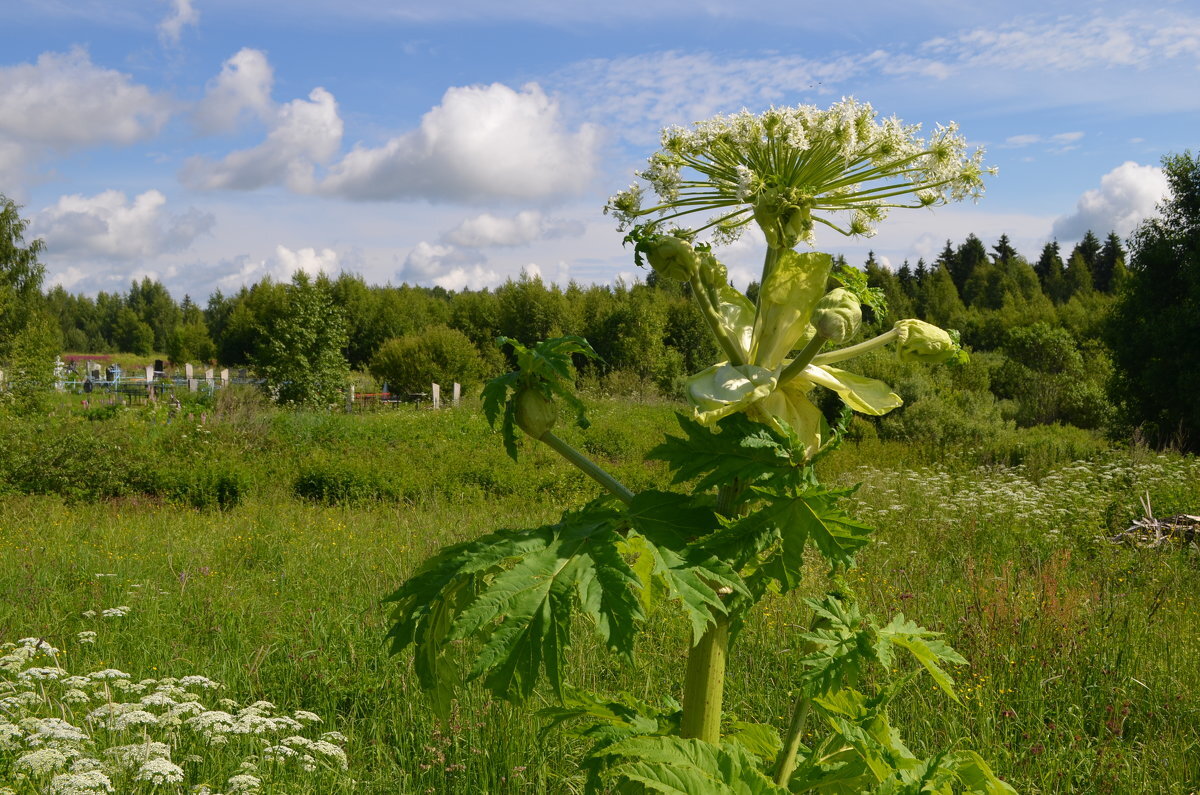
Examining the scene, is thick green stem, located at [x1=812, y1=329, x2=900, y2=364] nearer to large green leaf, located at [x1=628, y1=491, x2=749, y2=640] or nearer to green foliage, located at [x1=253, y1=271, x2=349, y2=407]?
large green leaf, located at [x1=628, y1=491, x2=749, y2=640]

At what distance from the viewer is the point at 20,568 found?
612 cm

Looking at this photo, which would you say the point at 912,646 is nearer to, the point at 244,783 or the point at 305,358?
the point at 244,783

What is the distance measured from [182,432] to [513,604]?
526 inches

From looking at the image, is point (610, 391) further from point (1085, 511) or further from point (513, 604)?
point (513, 604)

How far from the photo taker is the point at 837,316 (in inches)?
49.4

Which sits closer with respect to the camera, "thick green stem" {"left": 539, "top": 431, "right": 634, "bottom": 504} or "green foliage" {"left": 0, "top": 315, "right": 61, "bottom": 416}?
"thick green stem" {"left": 539, "top": 431, "right": 634, "bottom": 504}

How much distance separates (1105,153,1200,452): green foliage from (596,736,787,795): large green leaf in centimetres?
1577

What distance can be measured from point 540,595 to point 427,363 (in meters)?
24.6

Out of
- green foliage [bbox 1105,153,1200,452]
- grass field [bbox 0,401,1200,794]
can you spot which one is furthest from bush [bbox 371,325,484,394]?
green foliage [bbox 1105,153,1200,452]

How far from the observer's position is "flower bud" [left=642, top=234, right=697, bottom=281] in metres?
1.36

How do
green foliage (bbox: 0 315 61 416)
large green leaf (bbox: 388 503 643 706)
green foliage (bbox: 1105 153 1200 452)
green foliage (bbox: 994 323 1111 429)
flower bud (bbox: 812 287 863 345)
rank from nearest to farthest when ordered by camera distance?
1. large green leaf (bbox: 388 503 643 706)
2. flower bud (bbox: 812 287 863 345)
3. green foliage (bbox: 1105 153 1200 452)
4. green foliage (bbox: 0 315 61 416)
5. green foliage (bbox: 994 323 1111 429)

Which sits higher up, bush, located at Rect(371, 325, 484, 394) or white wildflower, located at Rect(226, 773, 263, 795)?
bush, located at Rect(371, 325, 484, 394)

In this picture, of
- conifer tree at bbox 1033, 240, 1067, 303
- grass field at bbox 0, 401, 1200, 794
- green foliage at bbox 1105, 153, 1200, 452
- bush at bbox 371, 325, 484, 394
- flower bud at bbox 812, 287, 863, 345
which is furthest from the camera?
conifer tree at bbox 1033, 240, 1067, 303

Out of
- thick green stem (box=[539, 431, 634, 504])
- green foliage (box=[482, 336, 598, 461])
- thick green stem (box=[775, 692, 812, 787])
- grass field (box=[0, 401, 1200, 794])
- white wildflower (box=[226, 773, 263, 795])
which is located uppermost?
green foliage (box=[482, 336, 598, 461])
